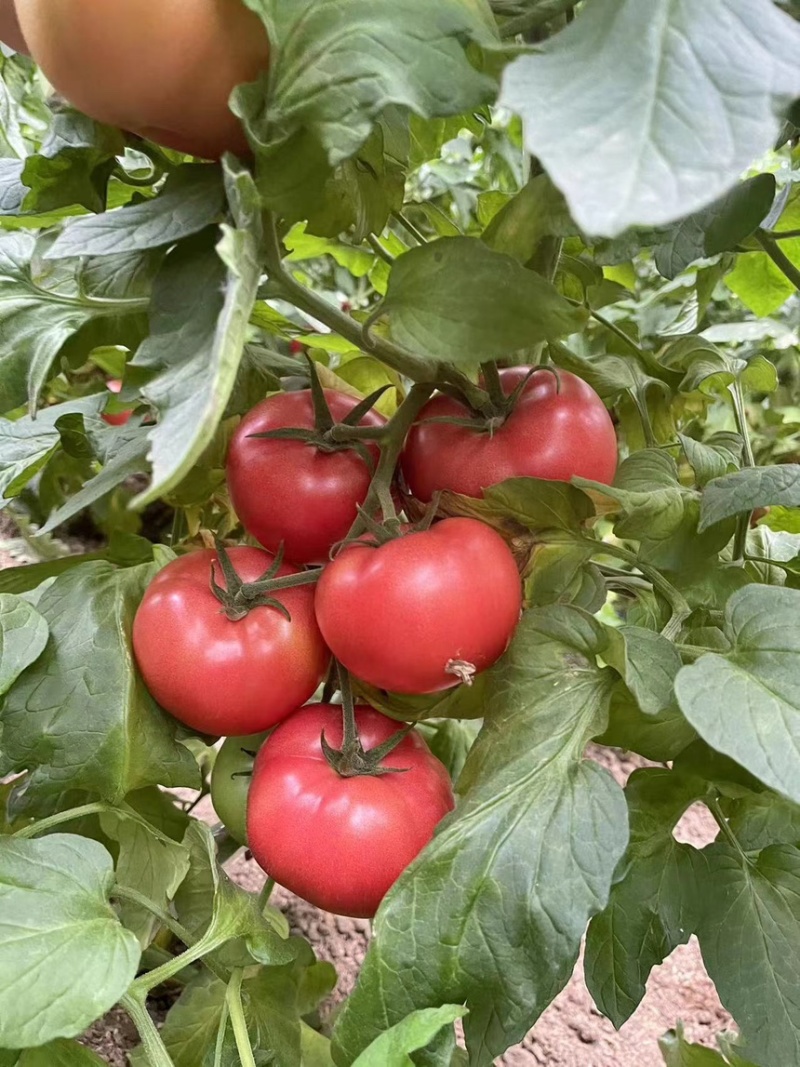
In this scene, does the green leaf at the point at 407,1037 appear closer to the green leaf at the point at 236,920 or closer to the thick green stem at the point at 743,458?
the green leaf at the point at 236,920

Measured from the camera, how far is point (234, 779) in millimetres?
548

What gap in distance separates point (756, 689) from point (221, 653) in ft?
0.86

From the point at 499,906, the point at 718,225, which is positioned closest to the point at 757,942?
the point at 499,906

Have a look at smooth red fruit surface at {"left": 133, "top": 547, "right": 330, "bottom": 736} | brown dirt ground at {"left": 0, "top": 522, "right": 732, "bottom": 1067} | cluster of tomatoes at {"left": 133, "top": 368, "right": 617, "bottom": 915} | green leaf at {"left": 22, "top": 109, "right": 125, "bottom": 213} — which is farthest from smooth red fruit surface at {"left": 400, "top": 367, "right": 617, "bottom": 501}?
brown dirt ground at {"left": 0, "top": 522, "right": 732, "bottom": 1067}

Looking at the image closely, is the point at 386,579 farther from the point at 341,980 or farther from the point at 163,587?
the point at 341,980

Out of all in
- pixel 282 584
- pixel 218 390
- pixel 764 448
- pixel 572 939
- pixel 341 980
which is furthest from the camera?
pixel 764 448

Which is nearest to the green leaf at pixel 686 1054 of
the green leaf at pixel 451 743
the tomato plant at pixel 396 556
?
the tomato plant at pixel 396 556

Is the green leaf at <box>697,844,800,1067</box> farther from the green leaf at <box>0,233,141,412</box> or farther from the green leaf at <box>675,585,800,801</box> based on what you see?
the green leaf at <box>0,233,141,412</box>

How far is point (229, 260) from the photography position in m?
0.26

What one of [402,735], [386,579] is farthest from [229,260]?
[402,735]

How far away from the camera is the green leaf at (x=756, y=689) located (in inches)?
13.5

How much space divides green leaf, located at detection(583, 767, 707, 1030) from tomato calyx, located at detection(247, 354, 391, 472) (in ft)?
0.85

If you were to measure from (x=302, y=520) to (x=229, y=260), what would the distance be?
0.74 ft

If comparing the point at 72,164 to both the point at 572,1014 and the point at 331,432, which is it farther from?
the point at 572,1014
